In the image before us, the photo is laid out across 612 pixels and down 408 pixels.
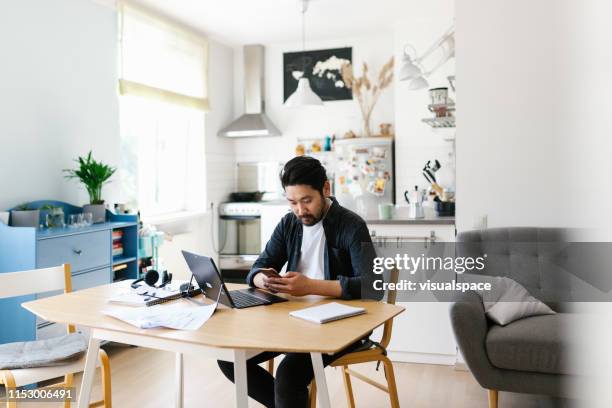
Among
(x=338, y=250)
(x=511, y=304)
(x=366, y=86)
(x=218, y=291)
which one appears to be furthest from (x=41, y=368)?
(x=366, y=86)

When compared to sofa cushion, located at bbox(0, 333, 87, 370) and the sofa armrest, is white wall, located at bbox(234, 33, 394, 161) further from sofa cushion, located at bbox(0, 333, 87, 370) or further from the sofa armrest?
sofa cushion, located at bbox(0, 333, 87, 370)

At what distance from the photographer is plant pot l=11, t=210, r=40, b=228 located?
332cm

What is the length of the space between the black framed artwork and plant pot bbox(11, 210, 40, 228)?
12.1ft

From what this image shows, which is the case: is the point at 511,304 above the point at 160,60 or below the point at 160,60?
below

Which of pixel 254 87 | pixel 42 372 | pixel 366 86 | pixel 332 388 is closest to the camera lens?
pixel 42 372

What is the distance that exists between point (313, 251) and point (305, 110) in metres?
4.28

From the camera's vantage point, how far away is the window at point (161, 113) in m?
4.73

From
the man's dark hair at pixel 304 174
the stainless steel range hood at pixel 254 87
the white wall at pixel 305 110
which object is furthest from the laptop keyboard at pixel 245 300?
the stainless steel range hood at pixel 254 87

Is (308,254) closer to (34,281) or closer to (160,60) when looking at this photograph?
(34,281)

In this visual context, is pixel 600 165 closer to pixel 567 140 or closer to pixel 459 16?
pixel 567 140

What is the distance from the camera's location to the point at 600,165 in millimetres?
312

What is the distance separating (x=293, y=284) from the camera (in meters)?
1.96

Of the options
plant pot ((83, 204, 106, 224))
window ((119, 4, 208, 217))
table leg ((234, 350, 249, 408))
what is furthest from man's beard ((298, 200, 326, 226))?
window ((119, 4, 208, 217))

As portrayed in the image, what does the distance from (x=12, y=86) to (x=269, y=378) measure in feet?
8.93
